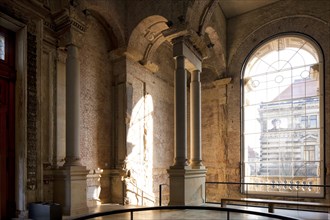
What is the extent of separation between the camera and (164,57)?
14.6m

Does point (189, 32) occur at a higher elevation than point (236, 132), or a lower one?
higher

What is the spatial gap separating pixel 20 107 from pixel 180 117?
4450mm

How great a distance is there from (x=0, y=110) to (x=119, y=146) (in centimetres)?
496

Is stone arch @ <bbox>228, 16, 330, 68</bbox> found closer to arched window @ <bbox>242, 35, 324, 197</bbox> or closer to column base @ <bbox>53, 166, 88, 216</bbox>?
arched window @ <bbox>242, 35, 324, 197</bbox>

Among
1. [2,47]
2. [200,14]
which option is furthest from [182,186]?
[2,47]

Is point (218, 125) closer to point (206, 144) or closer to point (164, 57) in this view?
point (206, 144)

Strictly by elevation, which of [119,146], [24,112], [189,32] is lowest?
[119,146]

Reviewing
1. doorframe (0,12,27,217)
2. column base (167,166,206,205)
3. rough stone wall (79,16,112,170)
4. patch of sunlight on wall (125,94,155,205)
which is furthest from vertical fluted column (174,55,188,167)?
doorframe (0,12,27,217)

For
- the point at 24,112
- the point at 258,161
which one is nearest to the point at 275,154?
the point at 258,161

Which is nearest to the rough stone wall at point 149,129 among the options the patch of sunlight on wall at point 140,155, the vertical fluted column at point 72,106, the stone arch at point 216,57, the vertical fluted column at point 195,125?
the patch of sunlight on wall at point 140,155

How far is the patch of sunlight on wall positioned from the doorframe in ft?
14.4

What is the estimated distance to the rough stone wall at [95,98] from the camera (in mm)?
9844

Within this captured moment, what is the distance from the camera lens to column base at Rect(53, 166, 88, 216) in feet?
24.3

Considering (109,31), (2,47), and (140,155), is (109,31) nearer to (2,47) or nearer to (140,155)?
(2,47)
